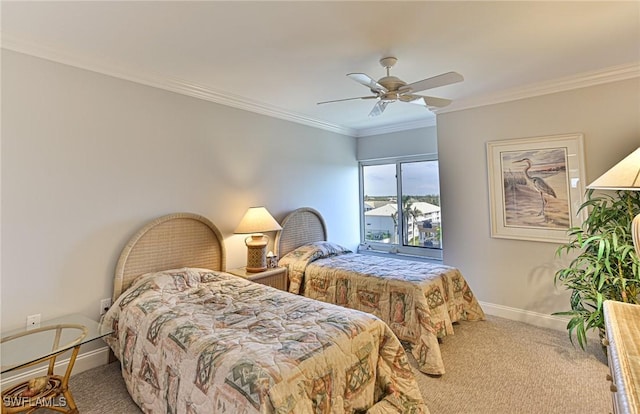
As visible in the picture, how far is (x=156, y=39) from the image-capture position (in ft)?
6.98

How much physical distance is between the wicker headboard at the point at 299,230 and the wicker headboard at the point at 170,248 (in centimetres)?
84

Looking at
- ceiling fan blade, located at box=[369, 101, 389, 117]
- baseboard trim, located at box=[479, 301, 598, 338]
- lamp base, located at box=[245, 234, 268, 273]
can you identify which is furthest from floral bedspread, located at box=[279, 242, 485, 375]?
ceiling fan blade, located at box=[369, 101, 389, 117]

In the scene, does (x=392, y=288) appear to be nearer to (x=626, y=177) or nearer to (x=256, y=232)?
(x=256, y=232)

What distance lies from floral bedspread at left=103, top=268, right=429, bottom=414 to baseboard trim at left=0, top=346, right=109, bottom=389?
378 mm

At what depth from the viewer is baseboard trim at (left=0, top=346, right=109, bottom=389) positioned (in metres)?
2.06

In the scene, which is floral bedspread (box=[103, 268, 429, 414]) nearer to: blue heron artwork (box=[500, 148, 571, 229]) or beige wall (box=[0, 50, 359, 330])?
beige wall (box=[0, 50, 359, 330])

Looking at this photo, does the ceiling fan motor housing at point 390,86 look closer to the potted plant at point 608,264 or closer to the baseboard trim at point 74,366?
the potted plant at point 608,264

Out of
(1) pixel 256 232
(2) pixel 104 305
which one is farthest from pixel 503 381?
(2) pixel 104 305

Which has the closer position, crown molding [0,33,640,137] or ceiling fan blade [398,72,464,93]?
ceiling fan blade [398,72,464,93]

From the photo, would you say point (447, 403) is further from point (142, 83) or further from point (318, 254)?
point (142, 83)

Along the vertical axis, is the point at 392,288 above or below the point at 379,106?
below

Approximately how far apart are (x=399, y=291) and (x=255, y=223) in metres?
1.61

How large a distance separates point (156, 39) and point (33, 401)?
2403 mm

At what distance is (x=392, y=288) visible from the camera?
8.98 feet
